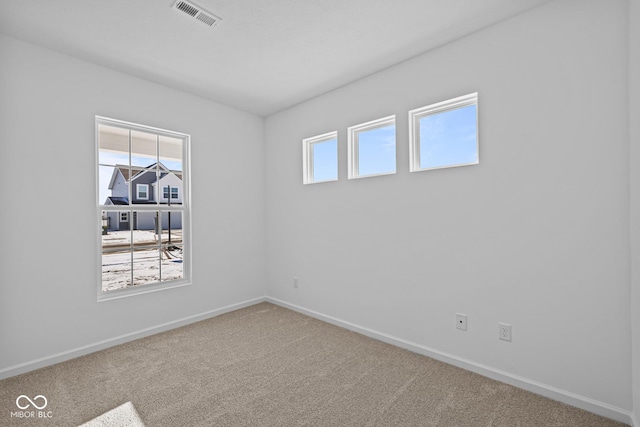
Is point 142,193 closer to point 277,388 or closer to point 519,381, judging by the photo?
point 277,388

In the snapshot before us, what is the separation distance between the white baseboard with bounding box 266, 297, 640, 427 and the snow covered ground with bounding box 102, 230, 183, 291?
2.20 meters

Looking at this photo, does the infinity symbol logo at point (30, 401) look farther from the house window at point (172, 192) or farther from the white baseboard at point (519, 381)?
the white baseboard at point (519, 381)

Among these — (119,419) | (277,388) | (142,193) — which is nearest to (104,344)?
(119,419)

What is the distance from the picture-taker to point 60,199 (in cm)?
262

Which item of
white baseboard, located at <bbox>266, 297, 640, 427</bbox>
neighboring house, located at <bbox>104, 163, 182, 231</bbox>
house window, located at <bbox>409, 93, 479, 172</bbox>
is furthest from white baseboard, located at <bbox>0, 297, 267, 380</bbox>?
house window, located at <bbox>409, 93, 479, 172</bbox>

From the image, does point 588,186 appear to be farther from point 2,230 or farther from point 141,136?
point 2,230

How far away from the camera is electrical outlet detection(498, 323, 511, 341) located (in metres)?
2.21

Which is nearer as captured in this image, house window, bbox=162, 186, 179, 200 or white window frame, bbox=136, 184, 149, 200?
white window frame, bbox=136, 184, 149, 200

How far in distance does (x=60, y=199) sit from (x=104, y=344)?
4.68ft

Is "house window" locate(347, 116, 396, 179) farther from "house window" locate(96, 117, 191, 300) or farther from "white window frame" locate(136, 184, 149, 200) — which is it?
"white window frame" locate(136, 184, 149, 200)

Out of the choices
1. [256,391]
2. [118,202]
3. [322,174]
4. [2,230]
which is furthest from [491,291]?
[2,230]

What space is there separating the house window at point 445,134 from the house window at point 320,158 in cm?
101

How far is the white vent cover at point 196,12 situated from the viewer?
80.5 inches

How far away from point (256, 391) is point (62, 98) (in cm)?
A: 300
